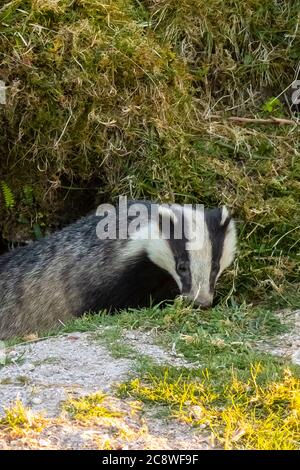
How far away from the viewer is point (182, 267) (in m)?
5.72

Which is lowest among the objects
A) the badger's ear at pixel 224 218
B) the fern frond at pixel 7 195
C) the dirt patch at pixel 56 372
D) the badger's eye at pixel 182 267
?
the dirt patch at pixel 56 372

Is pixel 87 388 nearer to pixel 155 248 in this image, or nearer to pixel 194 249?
pixel 194 249

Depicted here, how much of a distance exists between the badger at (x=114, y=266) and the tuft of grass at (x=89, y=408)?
1684 millimetres

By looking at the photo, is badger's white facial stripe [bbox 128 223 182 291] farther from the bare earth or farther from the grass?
the bare earth

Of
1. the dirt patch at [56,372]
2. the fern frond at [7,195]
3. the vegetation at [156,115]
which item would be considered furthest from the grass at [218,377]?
the fern frond at [7,195]

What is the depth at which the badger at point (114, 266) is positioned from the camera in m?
5.71

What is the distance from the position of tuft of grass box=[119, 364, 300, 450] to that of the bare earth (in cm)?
9

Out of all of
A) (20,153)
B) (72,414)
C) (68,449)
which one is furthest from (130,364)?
(20,153)

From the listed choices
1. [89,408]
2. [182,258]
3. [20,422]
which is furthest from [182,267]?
[20,422]

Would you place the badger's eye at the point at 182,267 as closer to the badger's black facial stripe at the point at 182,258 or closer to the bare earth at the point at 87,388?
the badger's black facial stripe at the point at 182,258

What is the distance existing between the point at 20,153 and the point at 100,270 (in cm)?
115

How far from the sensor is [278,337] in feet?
17.0

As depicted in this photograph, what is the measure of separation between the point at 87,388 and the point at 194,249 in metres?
1.74

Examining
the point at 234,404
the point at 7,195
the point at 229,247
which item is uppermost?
the point at 7,195
